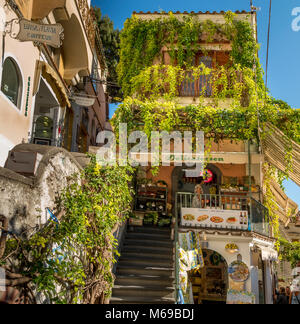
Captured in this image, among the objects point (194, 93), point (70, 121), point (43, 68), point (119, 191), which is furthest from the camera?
point (70, 121)

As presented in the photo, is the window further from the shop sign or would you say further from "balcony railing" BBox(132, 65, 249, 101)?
the shop sign

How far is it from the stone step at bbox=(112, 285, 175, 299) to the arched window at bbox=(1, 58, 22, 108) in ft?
19.5

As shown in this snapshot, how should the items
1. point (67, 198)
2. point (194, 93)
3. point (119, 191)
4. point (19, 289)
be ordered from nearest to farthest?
point (19, 289), point (67, 198), point (119, 191), point (194, 93)

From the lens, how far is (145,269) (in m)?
11.5

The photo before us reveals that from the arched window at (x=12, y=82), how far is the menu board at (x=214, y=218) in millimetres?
6801

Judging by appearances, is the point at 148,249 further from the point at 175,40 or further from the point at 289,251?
the point at 289,251

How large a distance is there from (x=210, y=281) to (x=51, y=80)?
450 inches

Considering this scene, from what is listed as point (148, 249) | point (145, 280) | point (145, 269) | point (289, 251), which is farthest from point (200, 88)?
point (289, 251)

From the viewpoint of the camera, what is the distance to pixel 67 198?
6.11 meters

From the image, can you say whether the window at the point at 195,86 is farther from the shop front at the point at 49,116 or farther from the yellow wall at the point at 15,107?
the yellow wall at the point at 15,107

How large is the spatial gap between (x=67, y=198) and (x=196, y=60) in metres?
12.4

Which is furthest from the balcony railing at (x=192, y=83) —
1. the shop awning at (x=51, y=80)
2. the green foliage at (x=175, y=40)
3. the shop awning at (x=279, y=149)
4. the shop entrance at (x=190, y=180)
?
the shop entrance at (x=190, y=180)
